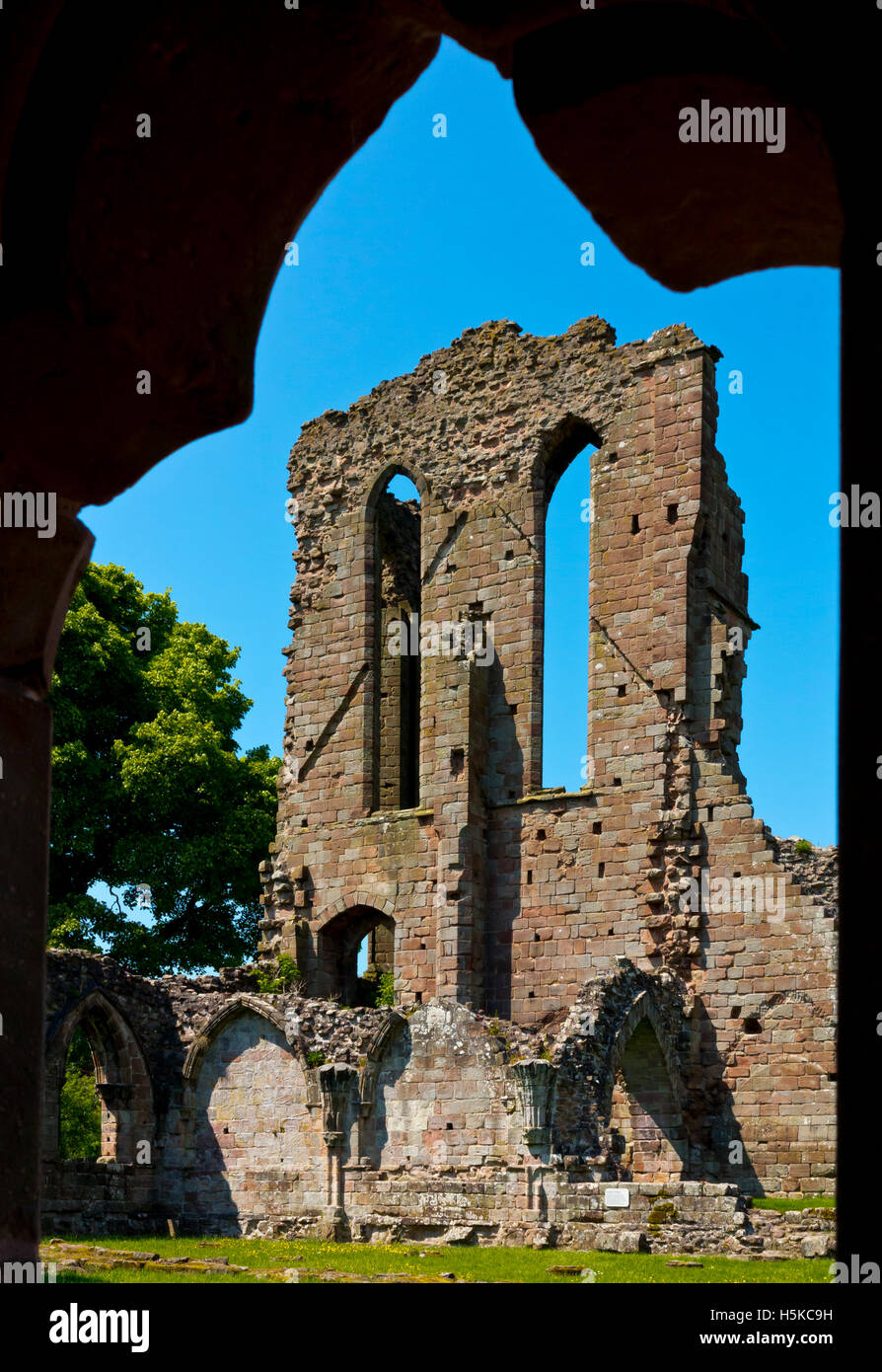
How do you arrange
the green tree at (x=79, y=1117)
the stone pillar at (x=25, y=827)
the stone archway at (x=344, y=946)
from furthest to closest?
the green tree at (x=79, y=1117)
the stone archway at (x=344, y=946)
the stone pillar at (x=25, y=827)

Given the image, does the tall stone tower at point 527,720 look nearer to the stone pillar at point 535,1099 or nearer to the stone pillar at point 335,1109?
the stone pillar at point 335,1109

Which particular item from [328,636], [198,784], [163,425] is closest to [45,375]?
[163,425]

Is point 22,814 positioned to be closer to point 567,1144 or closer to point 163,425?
point 163,425

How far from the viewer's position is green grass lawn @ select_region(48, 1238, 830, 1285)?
41.2 feet

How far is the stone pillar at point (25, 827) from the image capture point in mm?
2930

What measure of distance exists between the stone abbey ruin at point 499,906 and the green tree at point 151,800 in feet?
13.1

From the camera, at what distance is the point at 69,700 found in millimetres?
31156

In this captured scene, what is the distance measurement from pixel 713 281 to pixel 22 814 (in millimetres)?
1629

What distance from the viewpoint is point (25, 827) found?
3088mm

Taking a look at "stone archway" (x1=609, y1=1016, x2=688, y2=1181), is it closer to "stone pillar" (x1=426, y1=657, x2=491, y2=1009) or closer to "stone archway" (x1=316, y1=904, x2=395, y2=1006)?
"stone pillar" (x1=426, y1=657, x2=491, y2=1009)

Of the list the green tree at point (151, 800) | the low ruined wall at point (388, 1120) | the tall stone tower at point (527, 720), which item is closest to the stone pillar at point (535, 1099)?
the low ruined wall at point (388, 1120)

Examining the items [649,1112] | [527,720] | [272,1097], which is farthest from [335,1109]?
[527,720]

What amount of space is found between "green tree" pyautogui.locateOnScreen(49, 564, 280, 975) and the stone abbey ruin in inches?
157

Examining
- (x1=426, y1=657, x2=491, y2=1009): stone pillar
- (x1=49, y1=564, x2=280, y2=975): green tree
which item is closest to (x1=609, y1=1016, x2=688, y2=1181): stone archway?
(x1=426, y1=657, x2=491, y2=1009): stone pillar
